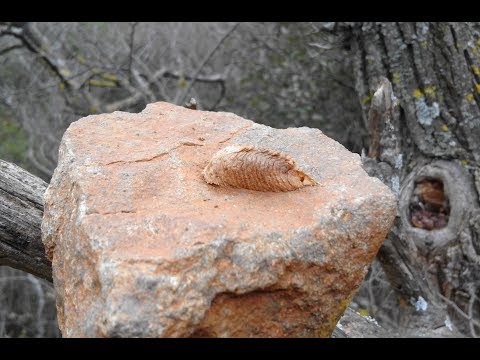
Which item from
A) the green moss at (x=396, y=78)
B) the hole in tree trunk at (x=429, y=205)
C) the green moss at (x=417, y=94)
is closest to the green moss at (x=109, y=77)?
the green moss at (x=396, y=78)

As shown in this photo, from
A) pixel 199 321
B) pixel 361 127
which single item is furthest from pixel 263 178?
pixel 361 127

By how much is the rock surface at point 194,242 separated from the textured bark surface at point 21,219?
0.35 metres

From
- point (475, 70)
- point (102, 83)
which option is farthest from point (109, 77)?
point (475, 70)

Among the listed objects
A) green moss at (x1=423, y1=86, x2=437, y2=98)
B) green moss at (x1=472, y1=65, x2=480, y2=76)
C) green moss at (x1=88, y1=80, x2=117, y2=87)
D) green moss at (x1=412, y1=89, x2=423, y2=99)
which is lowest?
green moss at (x1=88, y1=80, x2=117, y2=87)

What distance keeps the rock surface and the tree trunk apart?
1.13 metres

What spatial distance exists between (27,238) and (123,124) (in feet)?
2.05

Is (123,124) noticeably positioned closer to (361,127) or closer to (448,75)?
(448,75)

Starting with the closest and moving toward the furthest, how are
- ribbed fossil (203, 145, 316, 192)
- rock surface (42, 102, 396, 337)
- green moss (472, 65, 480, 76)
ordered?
rock surface (42, 102, 396, 337), ribbed fossil (203, 145, 316, 192), green moss (472, 65, 480, 76)

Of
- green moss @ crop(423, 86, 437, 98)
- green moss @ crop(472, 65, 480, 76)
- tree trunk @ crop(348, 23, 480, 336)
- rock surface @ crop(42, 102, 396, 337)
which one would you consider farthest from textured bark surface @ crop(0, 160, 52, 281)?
green moss @ crop(472, 65, 480, 76)

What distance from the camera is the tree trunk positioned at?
322 cm

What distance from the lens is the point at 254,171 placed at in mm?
2145

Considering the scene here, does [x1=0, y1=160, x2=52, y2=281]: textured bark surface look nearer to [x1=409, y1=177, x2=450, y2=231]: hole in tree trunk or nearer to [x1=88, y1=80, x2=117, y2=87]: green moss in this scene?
[x1=409, y1=177, x2=450, y2=231]: hole in tree trunk

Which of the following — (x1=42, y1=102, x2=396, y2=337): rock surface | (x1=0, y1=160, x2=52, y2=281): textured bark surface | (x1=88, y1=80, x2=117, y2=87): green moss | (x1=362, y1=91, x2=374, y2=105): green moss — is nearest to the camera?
(x1=42, y1=102, x2=396, y2=337): rock surface

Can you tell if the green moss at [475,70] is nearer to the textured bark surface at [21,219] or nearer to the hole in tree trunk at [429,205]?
the hole in tree trunk at [429,205]
